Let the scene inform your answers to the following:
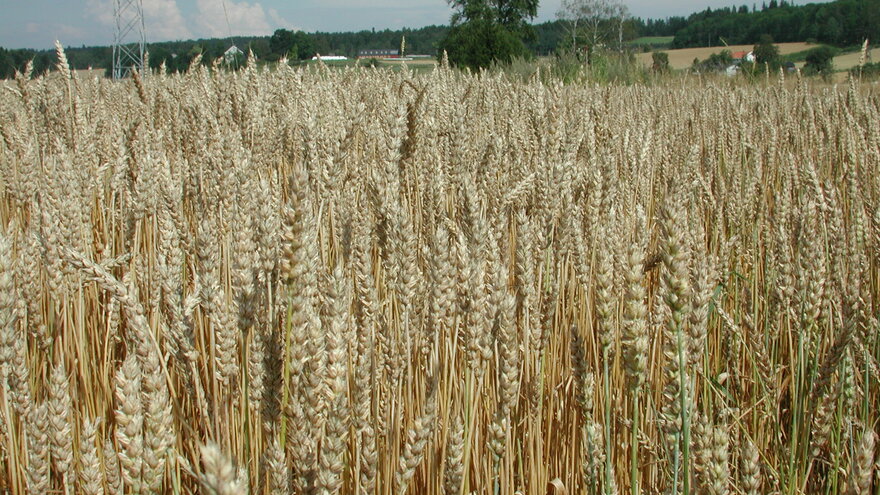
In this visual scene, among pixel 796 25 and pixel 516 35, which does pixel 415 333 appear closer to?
pixel 516 35

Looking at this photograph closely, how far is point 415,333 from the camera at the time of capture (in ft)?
4.13

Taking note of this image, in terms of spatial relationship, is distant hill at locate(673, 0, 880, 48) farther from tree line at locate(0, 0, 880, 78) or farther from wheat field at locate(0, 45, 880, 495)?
wheat field at locate(0, 45, 880, 495)

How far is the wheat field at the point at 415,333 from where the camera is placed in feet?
2.85

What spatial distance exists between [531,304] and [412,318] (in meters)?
0.26

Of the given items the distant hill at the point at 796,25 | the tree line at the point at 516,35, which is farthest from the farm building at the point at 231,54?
the distant hill at the point at 796,25

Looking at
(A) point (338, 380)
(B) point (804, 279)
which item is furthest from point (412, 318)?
(B) point (804, 279)

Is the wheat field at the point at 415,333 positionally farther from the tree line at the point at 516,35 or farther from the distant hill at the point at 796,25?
→ the distant hill at the point at 796,25

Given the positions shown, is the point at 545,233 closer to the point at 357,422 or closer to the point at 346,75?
the point at 357,422

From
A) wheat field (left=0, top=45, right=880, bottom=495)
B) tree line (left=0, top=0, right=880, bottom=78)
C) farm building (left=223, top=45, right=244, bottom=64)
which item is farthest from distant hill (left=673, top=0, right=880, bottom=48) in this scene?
wheat field (left=0, top=45, right=880, bottom=495)

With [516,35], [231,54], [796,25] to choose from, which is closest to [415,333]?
[231,54]

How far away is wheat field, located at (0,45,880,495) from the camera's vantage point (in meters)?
0.87

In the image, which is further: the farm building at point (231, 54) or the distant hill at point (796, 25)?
the distant hill at point (796, 25)

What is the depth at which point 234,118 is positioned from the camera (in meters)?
2.72

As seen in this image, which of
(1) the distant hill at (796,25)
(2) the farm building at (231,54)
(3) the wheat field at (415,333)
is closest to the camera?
(3) the wheat field at (415,333)
